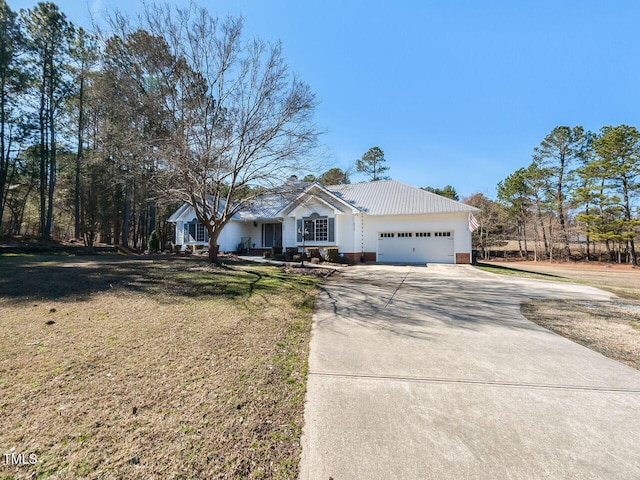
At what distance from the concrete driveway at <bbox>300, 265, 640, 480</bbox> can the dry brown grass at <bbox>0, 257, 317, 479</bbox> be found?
1.24ft

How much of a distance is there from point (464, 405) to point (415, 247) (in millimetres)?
17206

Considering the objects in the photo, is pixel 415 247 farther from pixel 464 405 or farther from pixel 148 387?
pixel 148 387

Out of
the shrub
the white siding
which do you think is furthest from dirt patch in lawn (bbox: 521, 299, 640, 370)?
the white siding

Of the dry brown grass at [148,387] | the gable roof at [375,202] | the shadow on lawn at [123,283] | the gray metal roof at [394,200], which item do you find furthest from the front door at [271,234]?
the dry brown grass at [148,387]

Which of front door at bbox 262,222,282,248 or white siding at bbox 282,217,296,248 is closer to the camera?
white siding at bbox 282,217,296,248

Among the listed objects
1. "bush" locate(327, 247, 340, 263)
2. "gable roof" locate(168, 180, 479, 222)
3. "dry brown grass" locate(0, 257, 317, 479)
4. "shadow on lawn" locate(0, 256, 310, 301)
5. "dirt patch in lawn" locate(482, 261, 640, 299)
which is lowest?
"dirt patch in lawn" locate(482, 261, 640, 299)

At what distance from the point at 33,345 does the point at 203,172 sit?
7.44 m

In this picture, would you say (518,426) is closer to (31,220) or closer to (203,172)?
(203,172)

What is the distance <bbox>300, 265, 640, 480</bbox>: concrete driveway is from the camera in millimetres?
2064

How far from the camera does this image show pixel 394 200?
20594mm

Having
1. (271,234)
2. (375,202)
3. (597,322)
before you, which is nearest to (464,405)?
(597,322)

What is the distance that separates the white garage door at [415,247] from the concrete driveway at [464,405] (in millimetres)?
Answer: 13789

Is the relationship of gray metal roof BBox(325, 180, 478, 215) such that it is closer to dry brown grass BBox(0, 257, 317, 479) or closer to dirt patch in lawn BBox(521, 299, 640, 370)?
dirt patch in lawn BBox(521, 299, 640, 370)

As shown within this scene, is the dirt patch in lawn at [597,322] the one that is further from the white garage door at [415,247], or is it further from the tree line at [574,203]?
the tree line at [574,203]
